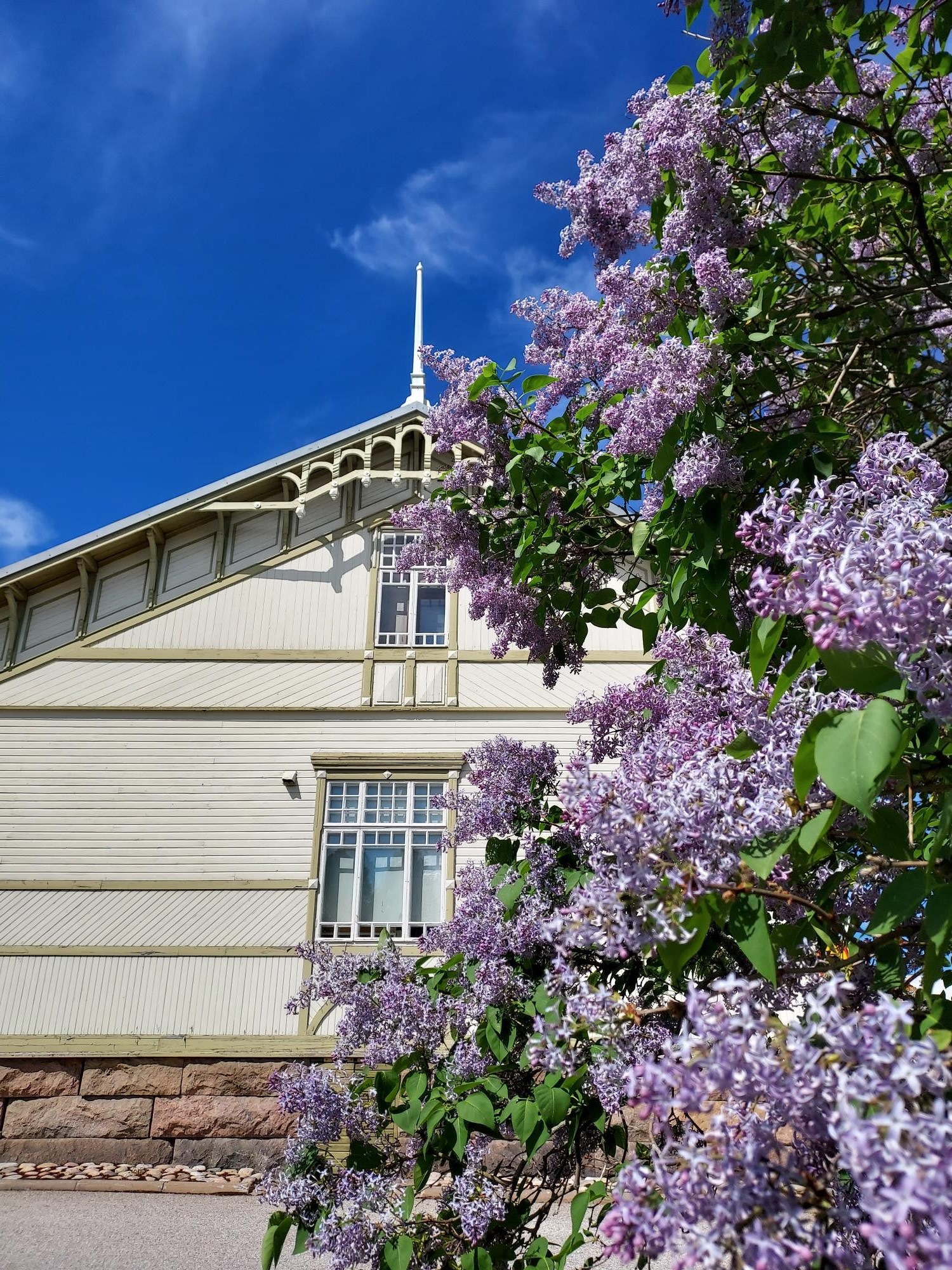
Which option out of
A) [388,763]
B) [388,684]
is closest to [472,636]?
[388,684]

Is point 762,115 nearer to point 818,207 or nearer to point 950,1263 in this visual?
point 818,207

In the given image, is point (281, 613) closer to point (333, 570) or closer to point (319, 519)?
point (333, 570)

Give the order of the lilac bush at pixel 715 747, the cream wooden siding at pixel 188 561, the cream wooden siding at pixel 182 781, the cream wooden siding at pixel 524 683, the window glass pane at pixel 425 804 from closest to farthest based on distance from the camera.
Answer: the lilac bush at pixel 715 747 → the cream wooden siding at pixel 182 781 → the window glass pane at pixel 425 804 → the cream wooden siding at pixel 524 683 → the cream wooden siding at pixel 188 561

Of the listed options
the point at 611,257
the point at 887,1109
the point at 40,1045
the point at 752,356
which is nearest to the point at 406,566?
the point at 611,257

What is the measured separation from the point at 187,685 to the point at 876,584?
12.7 m

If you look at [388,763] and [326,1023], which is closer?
[326,1023]

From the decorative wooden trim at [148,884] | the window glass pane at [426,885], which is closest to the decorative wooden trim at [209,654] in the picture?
the window glass pane at [426,885]

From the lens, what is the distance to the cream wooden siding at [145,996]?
11594 mm

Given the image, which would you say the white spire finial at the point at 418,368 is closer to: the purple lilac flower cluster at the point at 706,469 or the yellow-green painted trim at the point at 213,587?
the yellow-green painted trim at the point at 213,587

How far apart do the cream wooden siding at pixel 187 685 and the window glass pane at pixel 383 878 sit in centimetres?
189

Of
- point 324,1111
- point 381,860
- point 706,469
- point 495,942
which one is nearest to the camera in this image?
point 706,469

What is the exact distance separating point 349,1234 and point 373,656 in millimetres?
10139

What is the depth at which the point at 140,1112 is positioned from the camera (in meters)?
11.4

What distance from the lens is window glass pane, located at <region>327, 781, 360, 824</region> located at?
42.0 feet
